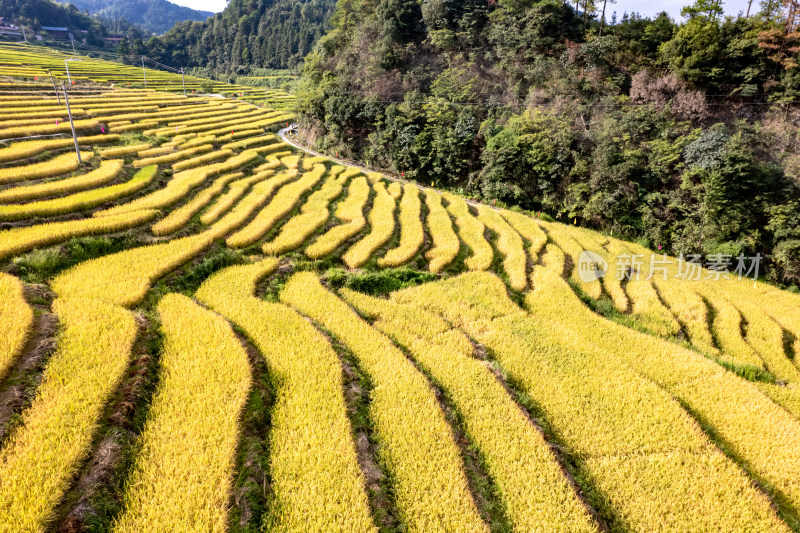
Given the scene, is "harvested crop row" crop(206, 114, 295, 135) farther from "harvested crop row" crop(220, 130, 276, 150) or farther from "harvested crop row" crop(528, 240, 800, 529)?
"harvested crop row" crop(528, 240, 800, 529)

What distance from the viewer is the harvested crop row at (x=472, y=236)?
44.5 feet

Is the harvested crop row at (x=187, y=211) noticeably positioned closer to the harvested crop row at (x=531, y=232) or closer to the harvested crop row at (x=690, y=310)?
the harvested crop row at (x=531, y=232)

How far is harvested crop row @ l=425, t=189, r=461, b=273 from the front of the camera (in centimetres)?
Answer: 1313

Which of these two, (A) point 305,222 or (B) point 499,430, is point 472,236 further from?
(B) point 499,430

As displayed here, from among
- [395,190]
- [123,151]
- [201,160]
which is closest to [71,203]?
[123,151]

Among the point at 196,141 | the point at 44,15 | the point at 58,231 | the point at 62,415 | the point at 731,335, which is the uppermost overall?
the point at 44,15

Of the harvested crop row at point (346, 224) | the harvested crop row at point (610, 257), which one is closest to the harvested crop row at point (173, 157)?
the harvested crop row at point (346, 224)

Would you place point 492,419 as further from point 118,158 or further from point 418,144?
point 418,144


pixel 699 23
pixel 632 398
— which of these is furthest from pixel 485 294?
pixel 699 23

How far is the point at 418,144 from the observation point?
1083 inches

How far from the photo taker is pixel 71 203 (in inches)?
477

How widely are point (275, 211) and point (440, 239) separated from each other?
7.14 metres

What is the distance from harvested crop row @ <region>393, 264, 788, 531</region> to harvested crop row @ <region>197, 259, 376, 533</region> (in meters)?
3.65

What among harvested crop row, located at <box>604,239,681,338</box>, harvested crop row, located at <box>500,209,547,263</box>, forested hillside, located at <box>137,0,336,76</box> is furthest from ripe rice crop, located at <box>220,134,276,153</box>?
forested hillside, located at <box>137,0,336,76</box>
